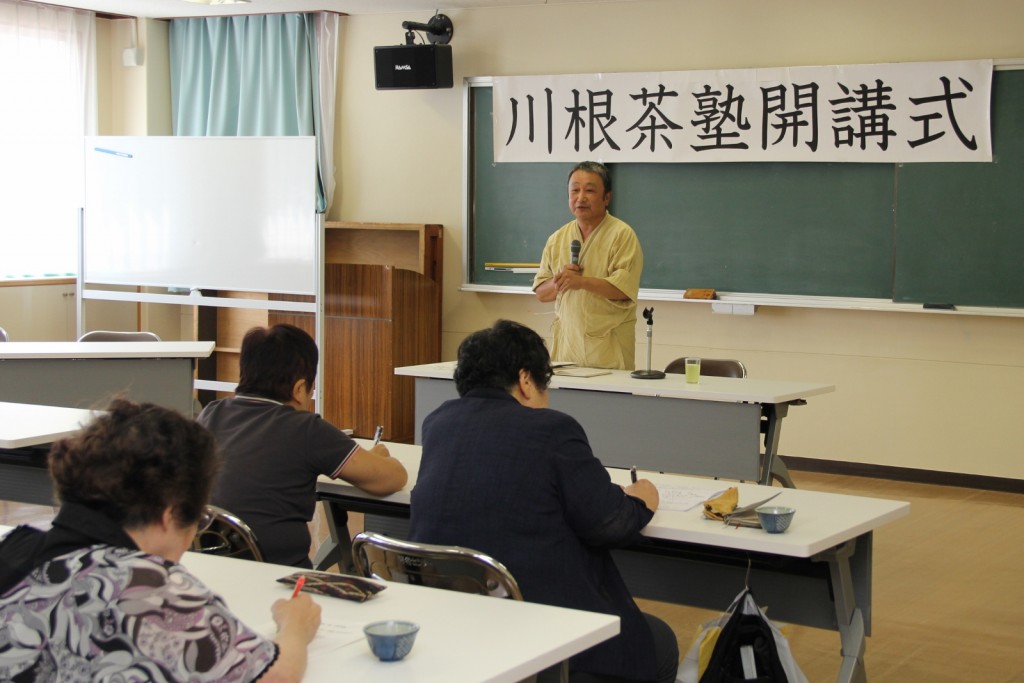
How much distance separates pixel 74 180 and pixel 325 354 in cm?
231

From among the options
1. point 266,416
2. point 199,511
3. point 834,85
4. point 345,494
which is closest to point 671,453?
point 345,494

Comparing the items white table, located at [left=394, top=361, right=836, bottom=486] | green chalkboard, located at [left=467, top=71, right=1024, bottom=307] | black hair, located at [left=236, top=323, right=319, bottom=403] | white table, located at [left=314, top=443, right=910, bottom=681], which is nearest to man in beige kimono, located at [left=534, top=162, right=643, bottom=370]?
white table, located at [left=394, top=361, right=836, bottom=486]

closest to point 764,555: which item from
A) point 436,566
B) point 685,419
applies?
point 436,566

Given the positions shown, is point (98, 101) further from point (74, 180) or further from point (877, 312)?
point (877, 312)

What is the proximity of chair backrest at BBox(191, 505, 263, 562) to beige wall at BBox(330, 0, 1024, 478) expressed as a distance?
14.3 ft

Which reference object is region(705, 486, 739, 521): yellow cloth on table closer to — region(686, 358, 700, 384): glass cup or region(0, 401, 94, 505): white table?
region(686, 358, 700, 384): glass cup

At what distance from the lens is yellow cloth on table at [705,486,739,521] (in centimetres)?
270

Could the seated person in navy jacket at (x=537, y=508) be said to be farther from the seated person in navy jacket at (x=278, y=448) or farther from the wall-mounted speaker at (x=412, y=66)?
the wall-mounted speaker at (x=412, y=66)

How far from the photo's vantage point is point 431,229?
7.26 meters

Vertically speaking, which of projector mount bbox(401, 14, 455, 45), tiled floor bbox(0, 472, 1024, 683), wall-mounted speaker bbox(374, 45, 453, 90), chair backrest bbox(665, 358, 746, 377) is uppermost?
projector mount bbox(401, 14, 455, 45)

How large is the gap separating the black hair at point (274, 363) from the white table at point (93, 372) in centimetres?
244

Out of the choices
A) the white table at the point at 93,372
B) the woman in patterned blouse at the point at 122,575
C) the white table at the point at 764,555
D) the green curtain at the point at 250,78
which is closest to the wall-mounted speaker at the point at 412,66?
the green curtain at the point at 250,78

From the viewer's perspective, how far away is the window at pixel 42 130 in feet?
24.7

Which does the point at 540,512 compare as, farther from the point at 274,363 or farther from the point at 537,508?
the point at 274,363
